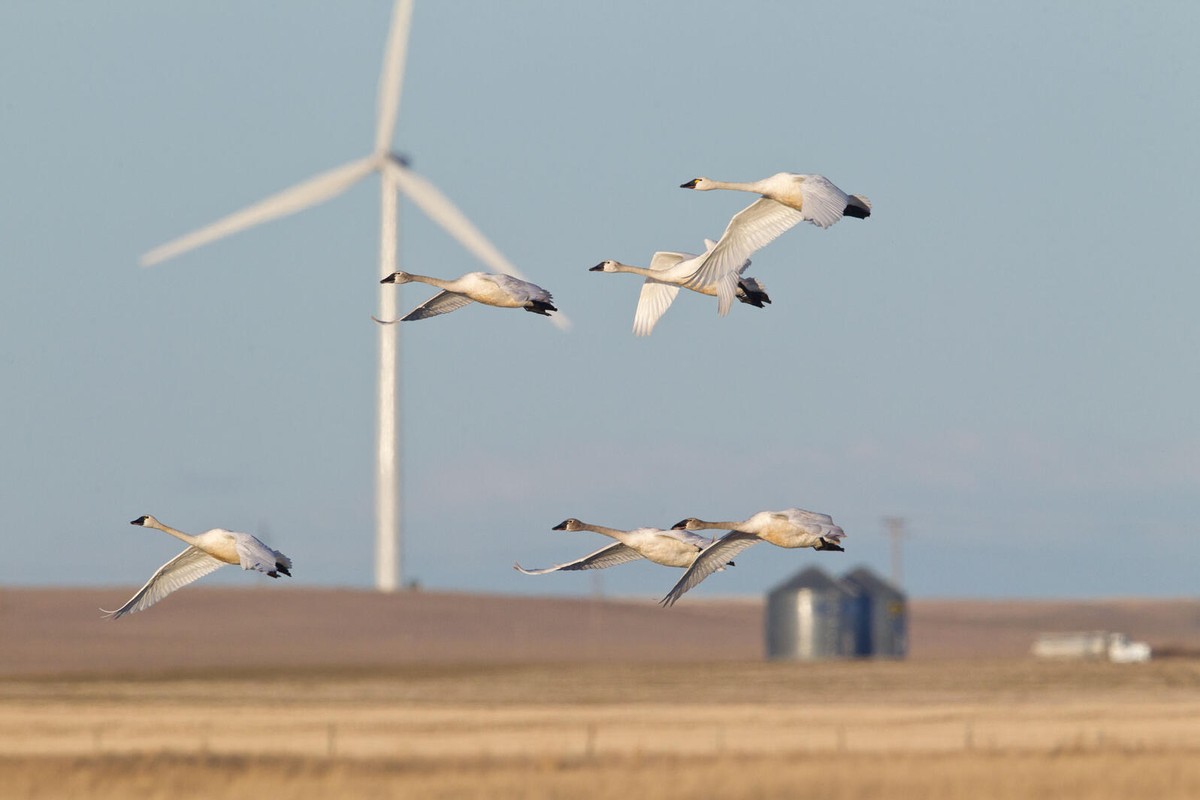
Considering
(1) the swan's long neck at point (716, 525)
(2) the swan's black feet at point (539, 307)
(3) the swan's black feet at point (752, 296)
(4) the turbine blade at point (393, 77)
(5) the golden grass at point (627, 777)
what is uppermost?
(4) the turbine blade at point (393, 77)

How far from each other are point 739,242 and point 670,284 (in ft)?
2.79

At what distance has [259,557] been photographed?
1358 cm

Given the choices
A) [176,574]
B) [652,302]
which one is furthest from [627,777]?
[176,574]

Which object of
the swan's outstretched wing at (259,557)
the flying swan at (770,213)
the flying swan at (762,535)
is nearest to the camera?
the swan's outstretched wing at (259,557)

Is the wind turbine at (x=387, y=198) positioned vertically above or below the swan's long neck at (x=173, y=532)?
above

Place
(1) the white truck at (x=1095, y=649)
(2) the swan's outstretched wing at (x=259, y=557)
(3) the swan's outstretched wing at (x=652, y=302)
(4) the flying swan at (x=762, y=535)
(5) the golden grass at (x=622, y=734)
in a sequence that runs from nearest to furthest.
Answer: (2) the swan's outstretched wing at (x=259, y=557) < (4) the flying swan at (x=762, y=535) < (3) the swan's outstretched wing at (x=652, y=302) < (5) the golden grass at (x=622, y=734) < (1) the white truck at (x=1095, y=649)

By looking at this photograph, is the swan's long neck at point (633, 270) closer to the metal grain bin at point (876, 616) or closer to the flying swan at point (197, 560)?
the flying swan at point (197, 560)

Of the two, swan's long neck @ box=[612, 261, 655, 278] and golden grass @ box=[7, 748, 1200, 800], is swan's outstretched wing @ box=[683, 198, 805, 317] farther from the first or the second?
golden grass @ box=[7, 748, 1200, 800]

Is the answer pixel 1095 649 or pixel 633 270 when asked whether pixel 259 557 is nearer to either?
pixel 633 270

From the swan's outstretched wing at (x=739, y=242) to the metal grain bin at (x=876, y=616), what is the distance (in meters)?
133

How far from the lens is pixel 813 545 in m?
14.7

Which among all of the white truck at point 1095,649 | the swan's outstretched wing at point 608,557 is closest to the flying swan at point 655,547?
the swan's outstretched wing at point 608,557

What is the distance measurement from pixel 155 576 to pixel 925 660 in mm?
→ 150493

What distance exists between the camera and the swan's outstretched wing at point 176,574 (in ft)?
48.2
